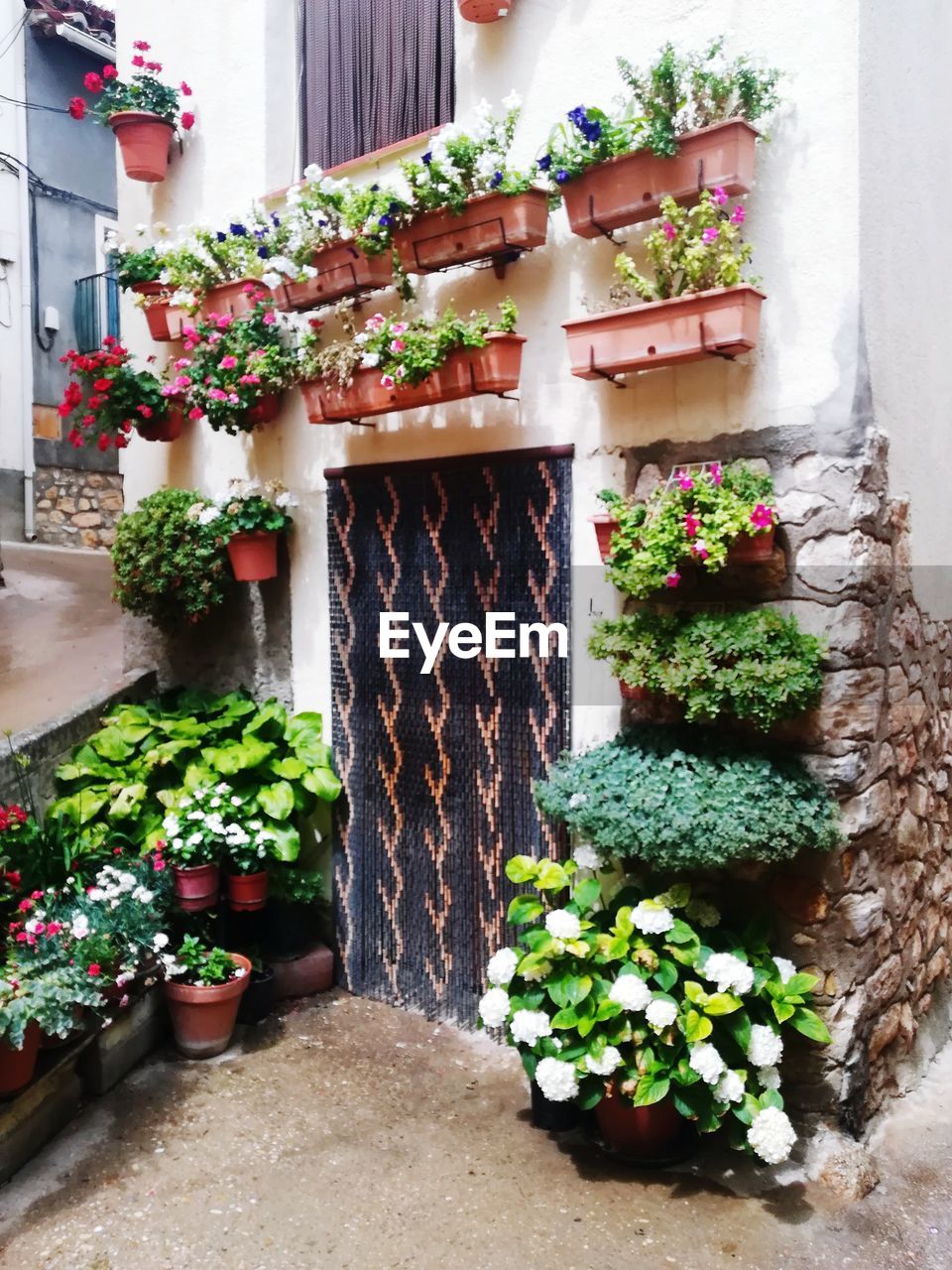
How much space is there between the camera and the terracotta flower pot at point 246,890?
411 centimetres

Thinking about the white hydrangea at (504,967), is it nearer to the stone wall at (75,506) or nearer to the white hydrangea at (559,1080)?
the white hydrangea at (559,1080)

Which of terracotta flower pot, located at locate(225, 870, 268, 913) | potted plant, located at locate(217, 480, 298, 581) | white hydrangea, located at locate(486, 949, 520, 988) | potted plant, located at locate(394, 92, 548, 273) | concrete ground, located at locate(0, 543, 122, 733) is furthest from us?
concrete ground, located at locate(0, 543, 122, 733)

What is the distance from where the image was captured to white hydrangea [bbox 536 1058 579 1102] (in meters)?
2.94

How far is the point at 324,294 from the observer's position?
4027 millimetres

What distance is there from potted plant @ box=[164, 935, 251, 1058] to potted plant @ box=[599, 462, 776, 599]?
6.99 feet

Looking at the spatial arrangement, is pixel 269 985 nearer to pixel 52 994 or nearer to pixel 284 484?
pixel 52 994

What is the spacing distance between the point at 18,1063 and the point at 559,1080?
1.63m

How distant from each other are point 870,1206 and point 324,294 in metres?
3.64

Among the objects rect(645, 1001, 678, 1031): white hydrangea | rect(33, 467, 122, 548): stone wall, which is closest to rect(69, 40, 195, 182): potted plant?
rect(645, 1001, 678, 1031): white hydrangea

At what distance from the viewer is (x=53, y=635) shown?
6.29 meters

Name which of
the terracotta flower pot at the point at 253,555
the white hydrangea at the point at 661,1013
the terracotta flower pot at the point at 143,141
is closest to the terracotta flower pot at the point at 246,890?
the terracotta flower pot at the point at 253,555

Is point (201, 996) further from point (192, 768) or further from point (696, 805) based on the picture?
point (696, 805)

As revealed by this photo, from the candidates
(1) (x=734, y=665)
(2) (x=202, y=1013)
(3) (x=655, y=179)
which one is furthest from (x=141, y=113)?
(2) (x=202, y=1013)

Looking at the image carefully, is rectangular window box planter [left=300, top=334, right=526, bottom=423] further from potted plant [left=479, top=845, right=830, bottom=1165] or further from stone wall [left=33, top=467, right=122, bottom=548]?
stone wall [left=33, top=467, right=122, bottom=548]
